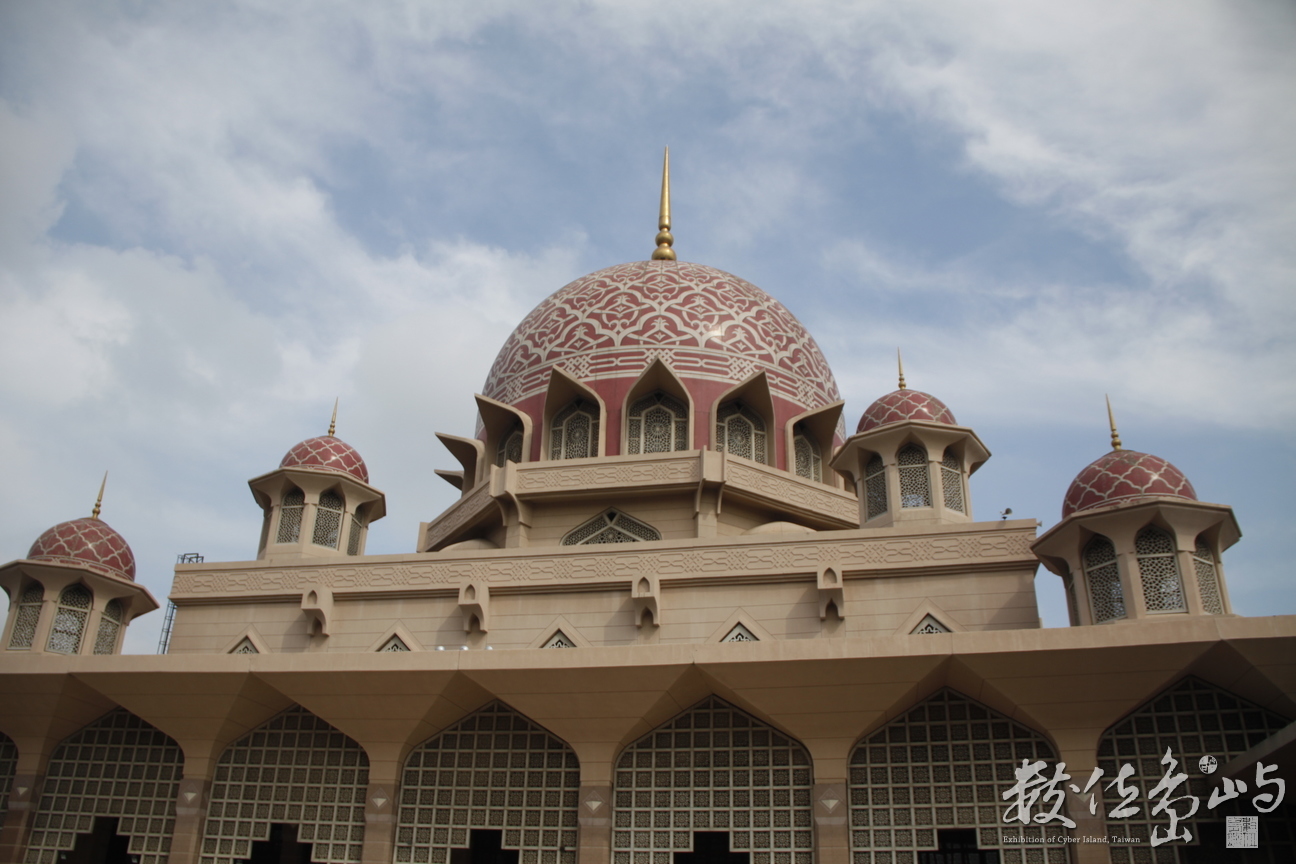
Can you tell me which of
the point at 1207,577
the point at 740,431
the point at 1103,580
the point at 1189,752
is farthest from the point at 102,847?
the point at 1207,577

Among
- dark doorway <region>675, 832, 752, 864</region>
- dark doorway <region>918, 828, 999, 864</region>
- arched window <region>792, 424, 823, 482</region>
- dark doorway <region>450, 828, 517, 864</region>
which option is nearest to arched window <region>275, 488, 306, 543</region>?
dark doorway <region>450, 828, 517, 864</region>

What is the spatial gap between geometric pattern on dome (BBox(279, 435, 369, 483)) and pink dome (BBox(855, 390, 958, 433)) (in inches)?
310

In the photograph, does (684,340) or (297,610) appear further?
(684,340)

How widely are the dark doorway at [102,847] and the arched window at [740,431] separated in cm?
1019

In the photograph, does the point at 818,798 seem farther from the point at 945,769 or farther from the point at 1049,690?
the point at 1049,690

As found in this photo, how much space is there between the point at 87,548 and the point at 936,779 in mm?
11797

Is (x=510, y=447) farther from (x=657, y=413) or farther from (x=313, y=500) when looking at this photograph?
(x=313, y=500)

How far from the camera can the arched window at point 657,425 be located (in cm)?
1700

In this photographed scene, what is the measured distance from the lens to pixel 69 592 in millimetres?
14711

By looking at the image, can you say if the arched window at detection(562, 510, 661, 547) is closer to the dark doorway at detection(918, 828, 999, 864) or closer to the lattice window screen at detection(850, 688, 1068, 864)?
the lattice window screen at detection(850, 688, 1068, 864)

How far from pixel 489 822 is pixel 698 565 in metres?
4.20

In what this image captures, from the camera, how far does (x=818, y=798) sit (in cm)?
1080

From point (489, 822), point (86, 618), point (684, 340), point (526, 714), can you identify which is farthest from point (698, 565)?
point (86, 618)

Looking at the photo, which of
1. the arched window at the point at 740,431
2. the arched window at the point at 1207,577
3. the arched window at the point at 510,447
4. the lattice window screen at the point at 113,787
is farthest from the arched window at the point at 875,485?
the lattice window screen at the point at 113,787
